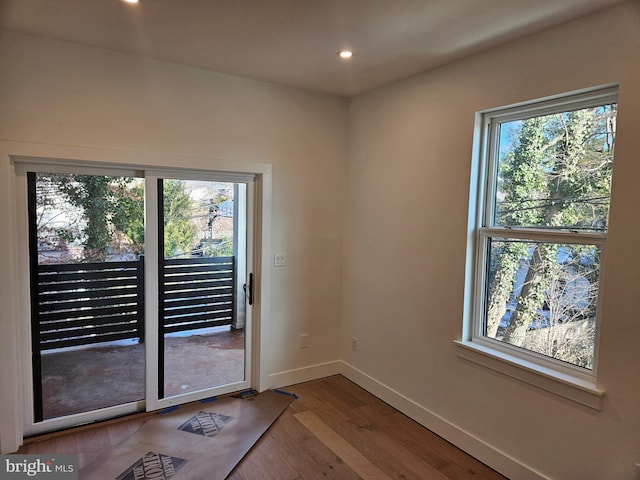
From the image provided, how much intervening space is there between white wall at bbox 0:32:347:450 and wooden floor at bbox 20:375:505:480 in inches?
19.0

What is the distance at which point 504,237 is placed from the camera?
2.55m

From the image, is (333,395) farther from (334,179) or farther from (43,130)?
(43,130)

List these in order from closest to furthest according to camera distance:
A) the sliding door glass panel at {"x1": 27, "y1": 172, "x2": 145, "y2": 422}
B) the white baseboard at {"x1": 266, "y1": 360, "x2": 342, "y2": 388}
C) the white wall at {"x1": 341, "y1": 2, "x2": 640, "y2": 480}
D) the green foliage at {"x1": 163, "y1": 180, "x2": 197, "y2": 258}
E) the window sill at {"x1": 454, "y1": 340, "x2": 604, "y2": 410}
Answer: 1. the white wall at {"x1": 341, "y1": 2, "x2": 640, "y2": 480}
2. the window sill at {"x1": 454, "y1": 340, "x2": 604, "y2": 410}
3. the sliding door glass panel at {"x1": 27, "y1": 172, "x2": 145, "y2": 422}
4. the green foliage at {"x1": 163, "y1": 180, "x2": 197, "y2": 258}
5. the white baseboard at {"x1": 266, "y1": 360, "x2": 342, "y2": 388}

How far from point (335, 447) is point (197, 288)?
155cm

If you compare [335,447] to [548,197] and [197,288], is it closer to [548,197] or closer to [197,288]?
[197,288]

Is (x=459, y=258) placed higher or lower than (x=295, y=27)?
lower

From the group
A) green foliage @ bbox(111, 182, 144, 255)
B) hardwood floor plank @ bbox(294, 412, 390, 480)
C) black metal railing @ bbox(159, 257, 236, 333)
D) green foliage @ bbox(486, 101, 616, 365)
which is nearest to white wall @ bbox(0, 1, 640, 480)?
green foliage @ bbox(486, 101, 616, 365)

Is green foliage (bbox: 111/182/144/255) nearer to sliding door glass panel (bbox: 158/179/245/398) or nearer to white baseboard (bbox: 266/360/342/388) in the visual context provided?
sliding door glass panel (bbox: 158/179/245/398)

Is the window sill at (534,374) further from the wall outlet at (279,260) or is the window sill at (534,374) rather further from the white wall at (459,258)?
the wall outlet at (279,260)

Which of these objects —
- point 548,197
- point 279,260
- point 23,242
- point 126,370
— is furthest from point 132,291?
point 548,197

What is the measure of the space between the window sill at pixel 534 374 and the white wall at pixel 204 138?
1.49 meters

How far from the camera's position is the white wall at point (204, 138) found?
97.9 inches

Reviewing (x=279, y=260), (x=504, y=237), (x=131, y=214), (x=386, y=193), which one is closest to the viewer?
(x=504, y=237)

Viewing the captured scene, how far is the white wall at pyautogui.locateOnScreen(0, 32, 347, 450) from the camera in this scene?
97.9 inches
